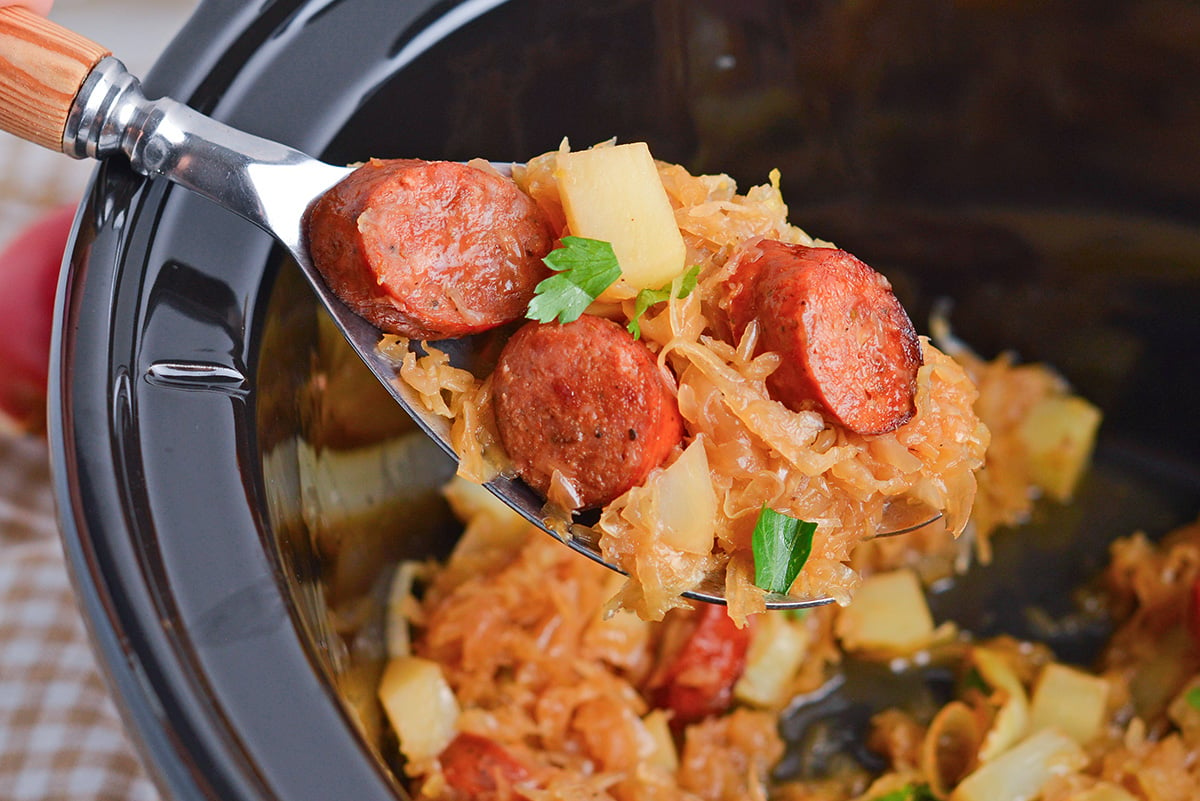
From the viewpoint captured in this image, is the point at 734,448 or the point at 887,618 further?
the point at 887,618

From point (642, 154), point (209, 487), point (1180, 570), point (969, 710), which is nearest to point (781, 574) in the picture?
point (642, 154)

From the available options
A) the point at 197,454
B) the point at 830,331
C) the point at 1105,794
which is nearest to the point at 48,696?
the point at 197,454

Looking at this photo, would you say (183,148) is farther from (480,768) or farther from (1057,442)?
(1057,442)

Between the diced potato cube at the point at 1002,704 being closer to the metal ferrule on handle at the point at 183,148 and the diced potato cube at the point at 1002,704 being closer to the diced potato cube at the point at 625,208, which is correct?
the diced potato cube at the point at 625,208

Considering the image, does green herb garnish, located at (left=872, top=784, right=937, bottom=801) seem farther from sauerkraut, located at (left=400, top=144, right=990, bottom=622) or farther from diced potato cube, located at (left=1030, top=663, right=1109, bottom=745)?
sauerkraut, located at (left=400, top=144, right=990, bottom=622)

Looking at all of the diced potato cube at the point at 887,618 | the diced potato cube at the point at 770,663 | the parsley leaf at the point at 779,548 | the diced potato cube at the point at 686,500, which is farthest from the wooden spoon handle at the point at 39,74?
the diced potato cube at the point at 887,618

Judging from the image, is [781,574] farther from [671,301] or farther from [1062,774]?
[1062,774]
